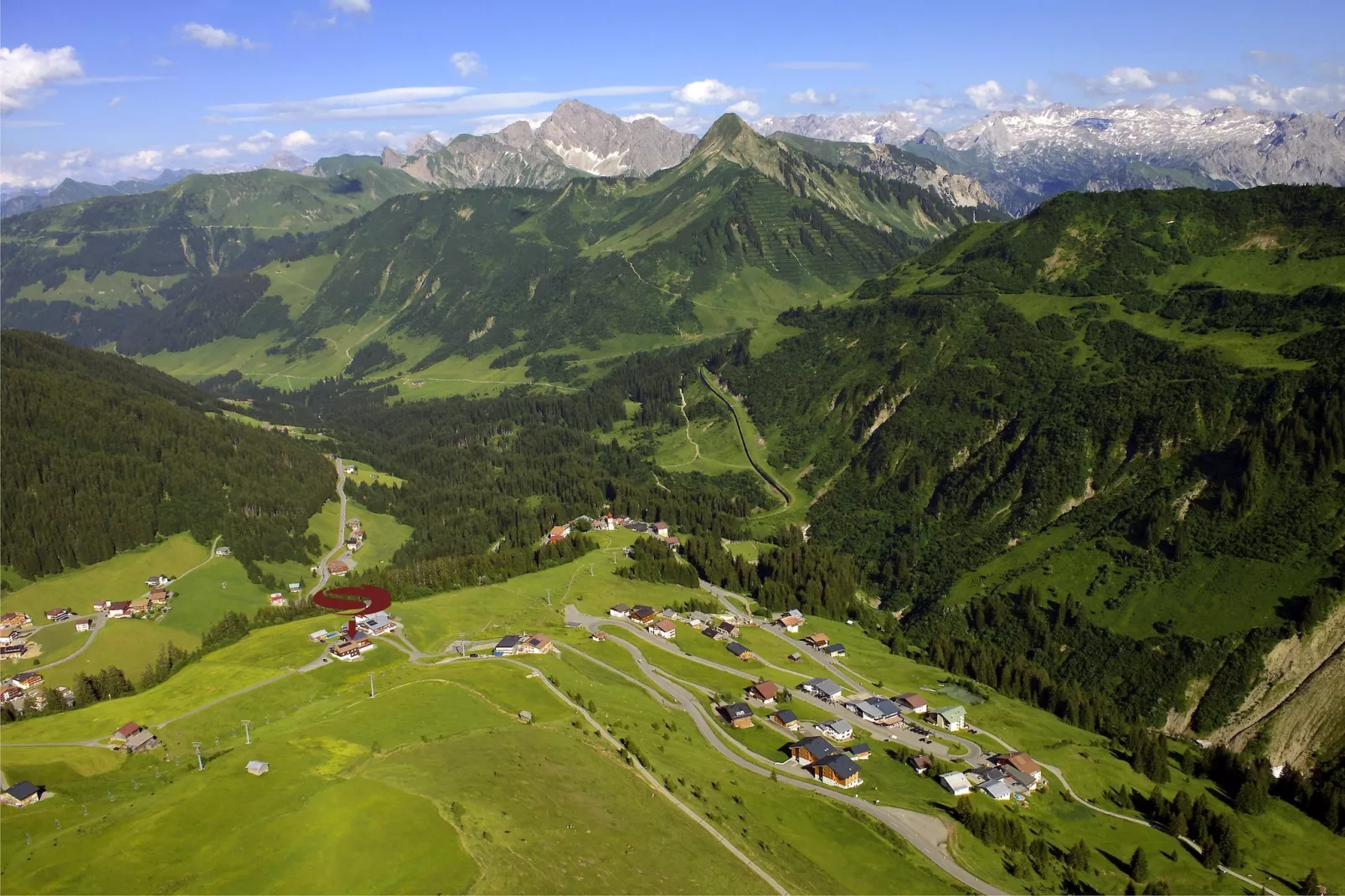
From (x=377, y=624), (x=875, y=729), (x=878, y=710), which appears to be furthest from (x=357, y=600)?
(x=875, y=729)

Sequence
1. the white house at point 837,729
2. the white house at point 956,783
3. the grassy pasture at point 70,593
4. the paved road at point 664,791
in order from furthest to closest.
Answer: the grassy pasture at point 70,593 → the white house at point 837,729 → the white house at point 956,783 → the paved road at point 664,791

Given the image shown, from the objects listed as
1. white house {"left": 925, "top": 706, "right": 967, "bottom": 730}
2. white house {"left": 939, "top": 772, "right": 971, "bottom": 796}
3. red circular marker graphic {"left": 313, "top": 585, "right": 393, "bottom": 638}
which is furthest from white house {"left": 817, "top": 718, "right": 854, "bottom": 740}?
red circular marker graphic {"left": 313, "top": 585, "right": 393, "bottom": 638}

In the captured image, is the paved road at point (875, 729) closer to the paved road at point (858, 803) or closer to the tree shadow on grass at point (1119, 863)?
the paved road at point (858, 803)

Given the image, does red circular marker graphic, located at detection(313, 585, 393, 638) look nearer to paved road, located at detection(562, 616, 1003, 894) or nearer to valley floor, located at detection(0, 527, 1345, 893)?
valley floor, located at detection(0, 527, 1345, 893)

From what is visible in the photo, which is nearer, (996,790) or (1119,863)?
(1119,863)

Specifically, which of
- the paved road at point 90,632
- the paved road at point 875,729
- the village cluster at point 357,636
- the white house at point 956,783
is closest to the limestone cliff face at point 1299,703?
the paved road at point 875,729

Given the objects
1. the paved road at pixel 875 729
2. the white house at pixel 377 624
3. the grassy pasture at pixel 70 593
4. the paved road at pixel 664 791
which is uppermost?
the white house at pixel 377 624

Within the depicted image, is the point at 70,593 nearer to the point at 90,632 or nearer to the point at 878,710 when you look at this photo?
the point at 90,632

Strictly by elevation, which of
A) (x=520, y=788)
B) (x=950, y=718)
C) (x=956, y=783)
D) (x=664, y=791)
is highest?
(x=520, y=788)
